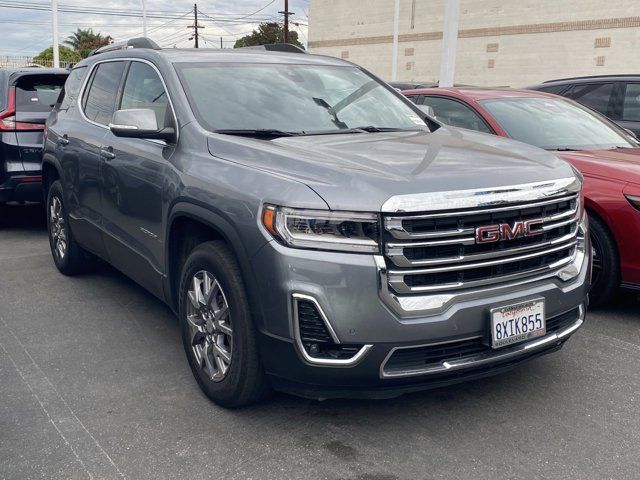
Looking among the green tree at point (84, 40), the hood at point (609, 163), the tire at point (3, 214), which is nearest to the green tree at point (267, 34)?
the green tree at point (84, 40)

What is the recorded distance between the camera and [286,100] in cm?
444

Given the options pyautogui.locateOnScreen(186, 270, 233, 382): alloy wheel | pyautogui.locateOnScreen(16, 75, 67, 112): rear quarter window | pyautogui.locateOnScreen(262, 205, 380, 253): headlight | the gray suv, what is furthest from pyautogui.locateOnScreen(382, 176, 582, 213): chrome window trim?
pyautogui.locateOnScreen(16, 75, 67, 112): rear quarter window

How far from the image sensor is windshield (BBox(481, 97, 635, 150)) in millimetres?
5934

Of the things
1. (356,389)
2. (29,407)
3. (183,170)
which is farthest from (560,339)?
(29,407)

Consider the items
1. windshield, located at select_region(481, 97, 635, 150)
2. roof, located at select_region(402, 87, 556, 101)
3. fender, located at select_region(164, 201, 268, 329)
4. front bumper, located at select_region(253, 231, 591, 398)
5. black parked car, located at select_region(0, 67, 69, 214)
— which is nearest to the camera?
front bumper, located at select_region(253, 231, 591, 398)

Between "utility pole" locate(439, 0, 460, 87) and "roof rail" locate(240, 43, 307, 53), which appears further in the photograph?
"utility pole" locate(439, 0, 460, 87)

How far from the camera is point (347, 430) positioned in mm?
3494

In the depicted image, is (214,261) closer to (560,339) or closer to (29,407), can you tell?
(29,407)

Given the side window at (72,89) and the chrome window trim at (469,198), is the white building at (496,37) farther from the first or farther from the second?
the chrome window trim at (469,198)

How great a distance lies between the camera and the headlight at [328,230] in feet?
10.1

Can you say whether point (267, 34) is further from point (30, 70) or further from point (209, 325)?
point (209, 325)

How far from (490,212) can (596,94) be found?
18.7 ft

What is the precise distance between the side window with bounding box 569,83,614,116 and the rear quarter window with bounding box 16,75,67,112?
602 centimetres

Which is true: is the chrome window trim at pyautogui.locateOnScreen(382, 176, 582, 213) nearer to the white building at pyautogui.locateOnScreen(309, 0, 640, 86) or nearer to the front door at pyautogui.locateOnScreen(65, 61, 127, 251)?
the front door at pyautogui.locateOnScreen(65, 61, 127, 251)
